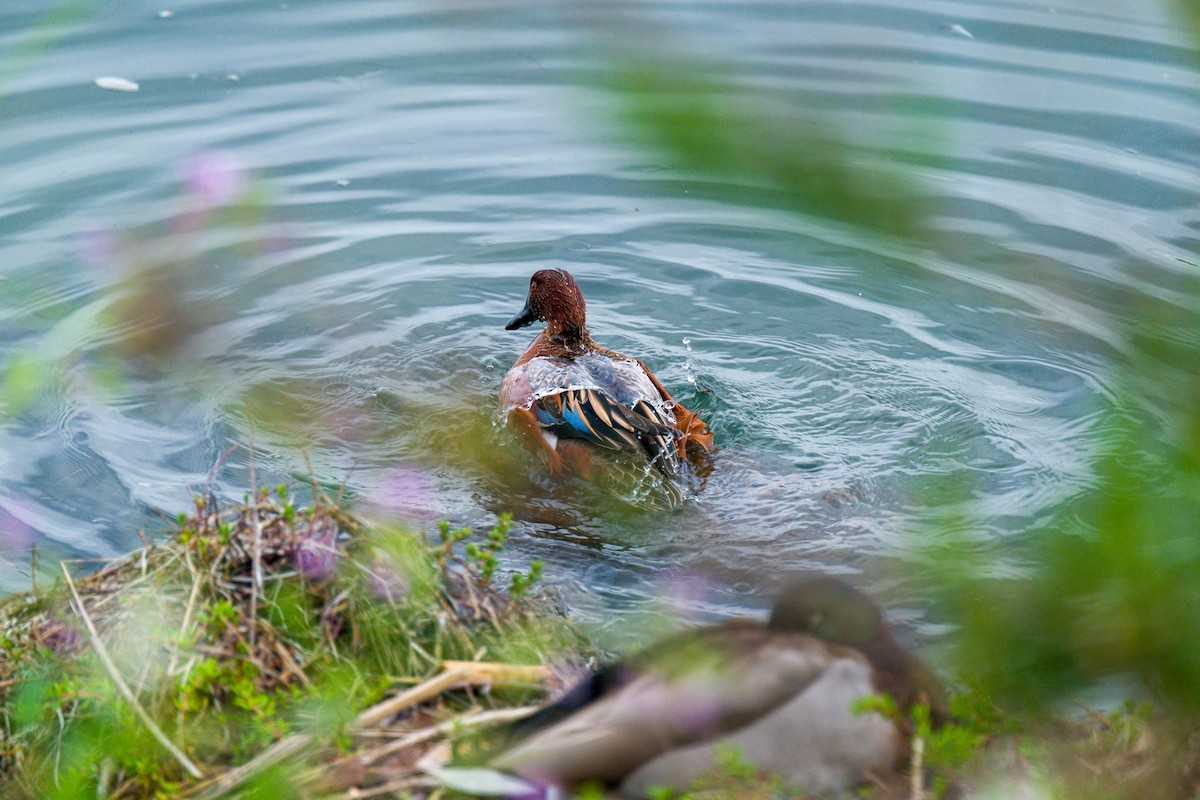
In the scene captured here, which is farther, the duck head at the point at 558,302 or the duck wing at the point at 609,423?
the duck head at the point at 558,302

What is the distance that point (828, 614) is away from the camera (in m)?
3.04

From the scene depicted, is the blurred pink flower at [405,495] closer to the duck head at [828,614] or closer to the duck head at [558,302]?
the duck head at [558,302]

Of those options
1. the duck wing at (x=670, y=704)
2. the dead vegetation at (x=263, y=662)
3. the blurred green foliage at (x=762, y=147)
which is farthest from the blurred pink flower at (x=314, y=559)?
the blurred green foliage at (x=762, y=147)

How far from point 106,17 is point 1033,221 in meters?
8.83

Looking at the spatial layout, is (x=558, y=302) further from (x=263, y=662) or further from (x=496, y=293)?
(x=263, y=662)

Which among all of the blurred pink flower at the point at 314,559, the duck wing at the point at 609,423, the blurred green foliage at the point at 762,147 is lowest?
the duck wing at the point at 609,423

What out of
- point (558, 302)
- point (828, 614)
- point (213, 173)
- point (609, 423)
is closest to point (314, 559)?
point (828, 614)

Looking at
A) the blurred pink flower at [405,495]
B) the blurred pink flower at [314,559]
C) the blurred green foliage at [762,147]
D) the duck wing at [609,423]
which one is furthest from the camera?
the duck wing at [609,423]

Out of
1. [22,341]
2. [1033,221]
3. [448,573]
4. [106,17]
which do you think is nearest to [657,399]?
[448,573]

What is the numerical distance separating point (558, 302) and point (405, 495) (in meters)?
1.80

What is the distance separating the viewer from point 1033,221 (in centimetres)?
839

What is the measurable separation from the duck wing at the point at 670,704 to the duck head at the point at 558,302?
470cm

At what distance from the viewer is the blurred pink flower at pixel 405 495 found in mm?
6062

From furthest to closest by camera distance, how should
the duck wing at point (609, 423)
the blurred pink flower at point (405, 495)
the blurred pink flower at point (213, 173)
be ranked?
the blurred pink flower at point (213, 173), the duck wing at point (609, 423), the blurred pink flower at point (405, 495)
